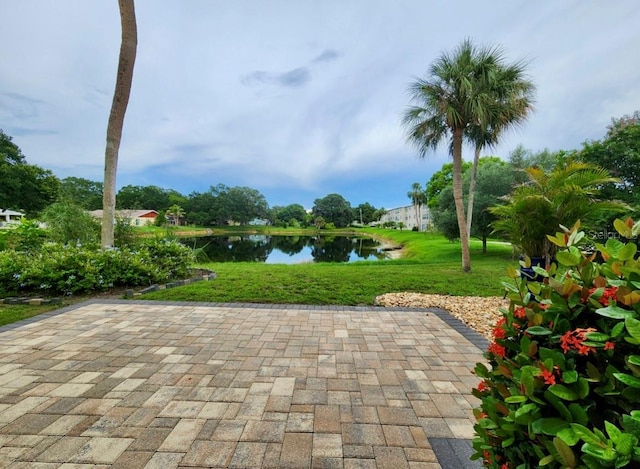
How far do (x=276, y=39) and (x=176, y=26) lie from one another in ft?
8.54

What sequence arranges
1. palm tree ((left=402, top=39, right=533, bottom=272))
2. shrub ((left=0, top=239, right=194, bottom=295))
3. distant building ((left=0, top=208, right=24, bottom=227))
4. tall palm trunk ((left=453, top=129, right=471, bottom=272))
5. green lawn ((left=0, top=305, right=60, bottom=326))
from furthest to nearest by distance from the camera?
distant building ((left=0, top=208, right=24, bottom=227)) → tall palm trunk ((left=453, top=129, right=471, bottom=272)) → palm tree ((left=402, top=39, right=533, bottom=272)) → shrub ((left=0, top=239, right=194, bottom=295)) → green lawn ((left=0, top=305, right=60, bottom=326))

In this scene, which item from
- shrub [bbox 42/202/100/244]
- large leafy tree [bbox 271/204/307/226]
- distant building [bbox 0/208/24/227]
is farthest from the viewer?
large leafy tree [bbox 271/204/307/226]

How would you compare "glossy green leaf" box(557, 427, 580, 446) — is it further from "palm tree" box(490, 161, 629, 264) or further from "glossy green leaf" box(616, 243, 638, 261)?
"palm tree" box(490, 161, 629, 264)

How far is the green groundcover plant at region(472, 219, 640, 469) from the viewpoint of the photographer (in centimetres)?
60

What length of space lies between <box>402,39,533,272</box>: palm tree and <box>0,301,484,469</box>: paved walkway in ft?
17.9

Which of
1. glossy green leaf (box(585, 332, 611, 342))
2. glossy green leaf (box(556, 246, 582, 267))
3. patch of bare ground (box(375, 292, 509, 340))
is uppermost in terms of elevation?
glossy green leaf (box(556, 246, 582, 267))

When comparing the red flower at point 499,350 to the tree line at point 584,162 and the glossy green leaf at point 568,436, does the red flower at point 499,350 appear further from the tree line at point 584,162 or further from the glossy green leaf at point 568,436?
the tree line at point 584,162

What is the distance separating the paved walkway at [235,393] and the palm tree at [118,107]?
8.70 ft

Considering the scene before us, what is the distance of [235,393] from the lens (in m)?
1.96

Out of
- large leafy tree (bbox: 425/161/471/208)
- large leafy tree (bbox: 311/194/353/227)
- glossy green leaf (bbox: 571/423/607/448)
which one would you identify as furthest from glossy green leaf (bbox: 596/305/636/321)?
large leafy tree (bbox: 311/194/353/227)

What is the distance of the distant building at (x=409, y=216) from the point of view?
1702 inches

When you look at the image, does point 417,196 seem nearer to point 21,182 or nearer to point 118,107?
point 118,107

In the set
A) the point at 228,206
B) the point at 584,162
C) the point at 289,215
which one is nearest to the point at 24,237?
the point at 584,162

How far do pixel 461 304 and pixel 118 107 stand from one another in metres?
7.21
